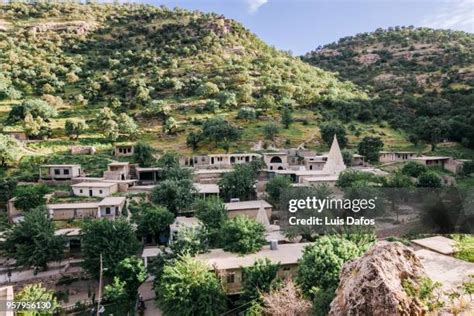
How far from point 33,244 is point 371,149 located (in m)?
32.5

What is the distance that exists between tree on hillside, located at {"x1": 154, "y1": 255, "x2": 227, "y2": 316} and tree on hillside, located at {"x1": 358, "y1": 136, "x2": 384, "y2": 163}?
93.6ft

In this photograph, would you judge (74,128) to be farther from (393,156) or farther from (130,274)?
(393,156)

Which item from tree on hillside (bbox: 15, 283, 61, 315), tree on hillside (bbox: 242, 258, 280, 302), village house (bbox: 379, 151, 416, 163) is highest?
village house (bbox: 379, 151, 416, 163)

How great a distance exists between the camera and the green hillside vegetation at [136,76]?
43.1m

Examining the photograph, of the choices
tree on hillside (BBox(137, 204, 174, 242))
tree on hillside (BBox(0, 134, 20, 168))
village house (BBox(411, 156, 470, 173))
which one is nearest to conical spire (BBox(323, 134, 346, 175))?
village house (BBox(411, 156, 470, 173))

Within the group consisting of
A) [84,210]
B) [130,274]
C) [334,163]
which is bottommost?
[130,274]

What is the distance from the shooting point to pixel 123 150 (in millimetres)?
38219

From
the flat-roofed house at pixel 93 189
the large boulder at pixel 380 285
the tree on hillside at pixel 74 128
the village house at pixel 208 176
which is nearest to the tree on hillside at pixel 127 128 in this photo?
the tree on hillside at pixel 74 128

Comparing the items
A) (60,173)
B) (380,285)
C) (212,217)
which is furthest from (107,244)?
(60,173)

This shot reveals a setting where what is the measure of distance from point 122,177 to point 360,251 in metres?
23.9

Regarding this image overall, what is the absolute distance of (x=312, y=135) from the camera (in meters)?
45.4

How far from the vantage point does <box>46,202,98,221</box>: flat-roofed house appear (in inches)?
913

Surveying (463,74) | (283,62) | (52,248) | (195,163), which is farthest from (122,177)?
(463,74)

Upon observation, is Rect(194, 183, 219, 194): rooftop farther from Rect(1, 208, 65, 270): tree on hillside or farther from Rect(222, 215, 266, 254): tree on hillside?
Rect(1, 208, 65, 270): tree on hillside
